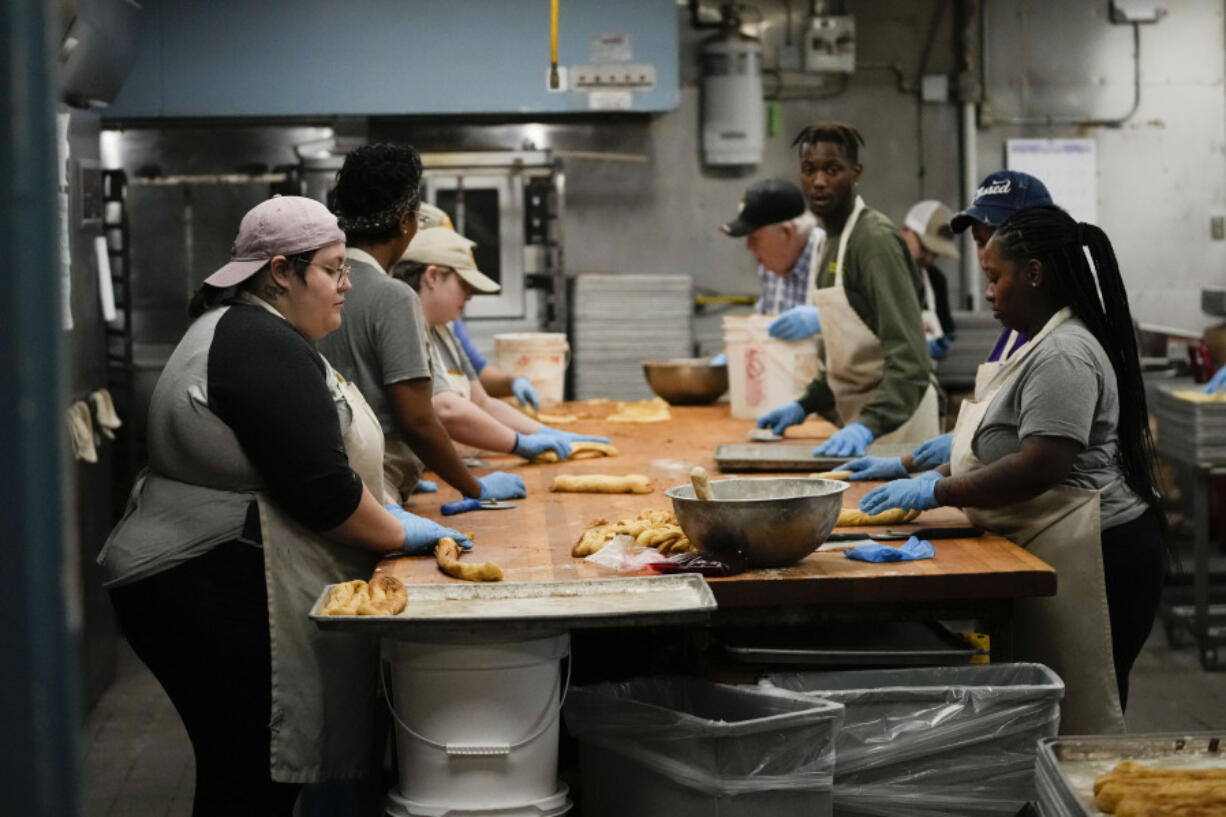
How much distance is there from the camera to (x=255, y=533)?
288cm

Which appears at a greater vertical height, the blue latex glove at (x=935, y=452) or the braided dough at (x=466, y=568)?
the blue latex glove at (x=935, y=452)

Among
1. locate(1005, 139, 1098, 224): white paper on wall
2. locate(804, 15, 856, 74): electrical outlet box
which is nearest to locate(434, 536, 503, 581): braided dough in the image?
locate(804, 15, 856, 74): electrical outlet box

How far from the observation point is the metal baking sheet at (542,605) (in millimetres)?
2467

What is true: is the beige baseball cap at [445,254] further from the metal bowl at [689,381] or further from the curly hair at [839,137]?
the metal bowl at [689,381]

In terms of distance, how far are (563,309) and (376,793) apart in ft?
14.5

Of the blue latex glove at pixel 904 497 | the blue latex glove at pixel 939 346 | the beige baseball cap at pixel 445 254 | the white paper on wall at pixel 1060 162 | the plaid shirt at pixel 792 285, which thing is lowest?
the blue latex glove at pixel 904 497

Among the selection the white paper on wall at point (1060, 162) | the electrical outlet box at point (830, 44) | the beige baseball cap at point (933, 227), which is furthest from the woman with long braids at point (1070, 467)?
the white paper on wall at point (1060, 162)

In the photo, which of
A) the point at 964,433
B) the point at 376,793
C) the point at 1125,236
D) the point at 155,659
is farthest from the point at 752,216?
the point at 1125,236

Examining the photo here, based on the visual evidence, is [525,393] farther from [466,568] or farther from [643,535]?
[466,568]

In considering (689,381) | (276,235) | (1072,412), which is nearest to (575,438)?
(689,381)

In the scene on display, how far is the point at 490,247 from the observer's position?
308 inches

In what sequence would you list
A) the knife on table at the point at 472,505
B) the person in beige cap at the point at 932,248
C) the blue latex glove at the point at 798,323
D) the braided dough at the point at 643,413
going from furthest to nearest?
the person in beige cap at the point at 932,248 → the braided dough at the point at 643,413 → the blue latex glove at the point at 798,323 → the knife on table at the point at 472,505

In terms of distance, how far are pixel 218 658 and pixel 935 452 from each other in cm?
185

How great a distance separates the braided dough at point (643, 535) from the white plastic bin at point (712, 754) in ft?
1.02
